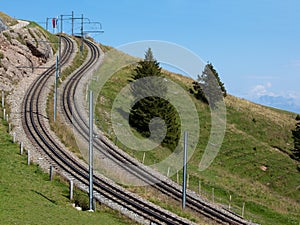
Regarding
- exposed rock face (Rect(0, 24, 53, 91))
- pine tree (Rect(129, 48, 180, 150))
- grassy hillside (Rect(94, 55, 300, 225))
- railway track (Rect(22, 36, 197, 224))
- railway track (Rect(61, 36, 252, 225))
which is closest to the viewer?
railway track (Rect(22, 36, 197, 224))

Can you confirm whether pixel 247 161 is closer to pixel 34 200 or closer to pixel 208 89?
pixel 208 89

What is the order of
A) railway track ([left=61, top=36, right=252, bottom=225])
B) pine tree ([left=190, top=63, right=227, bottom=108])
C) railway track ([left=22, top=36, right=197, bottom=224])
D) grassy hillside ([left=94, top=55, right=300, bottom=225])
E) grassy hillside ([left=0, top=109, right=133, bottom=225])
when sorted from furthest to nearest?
pine tree ([left=190, top=63, right=227, bottom=108]) → grassy hillside ([left=94, top=55, right=300, bottom=225]) → railway track ([left=61, top=36, right=252, bottom=225]) → railway track ([left=22, top=36, right=197, bottom=224]) → grassy hillside ([left=0, top=109, right=133, bottom=225])

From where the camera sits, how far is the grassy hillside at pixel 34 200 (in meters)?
19.9

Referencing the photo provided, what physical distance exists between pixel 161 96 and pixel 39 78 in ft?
65.9

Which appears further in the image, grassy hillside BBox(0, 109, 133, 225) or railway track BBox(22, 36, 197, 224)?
railway track BBox(22, 36, 197, 224)

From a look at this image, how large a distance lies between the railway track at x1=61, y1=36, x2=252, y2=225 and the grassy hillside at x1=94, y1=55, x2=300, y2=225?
255cm

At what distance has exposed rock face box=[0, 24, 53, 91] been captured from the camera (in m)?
57.3

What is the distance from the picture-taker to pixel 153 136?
51.7m

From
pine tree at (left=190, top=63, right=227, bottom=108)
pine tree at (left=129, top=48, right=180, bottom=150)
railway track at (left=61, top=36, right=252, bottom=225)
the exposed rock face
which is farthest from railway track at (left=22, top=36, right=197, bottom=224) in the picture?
pine tree at (left=190, top=63, right=227, bottom=108)

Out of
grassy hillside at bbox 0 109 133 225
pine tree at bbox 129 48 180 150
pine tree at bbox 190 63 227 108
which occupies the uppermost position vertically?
pine tree at bbox 190 63 227 108

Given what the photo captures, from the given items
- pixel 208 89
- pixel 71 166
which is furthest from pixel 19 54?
pixel 71 166

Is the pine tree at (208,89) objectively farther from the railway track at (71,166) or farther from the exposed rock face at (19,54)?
the railway track at (71,166)

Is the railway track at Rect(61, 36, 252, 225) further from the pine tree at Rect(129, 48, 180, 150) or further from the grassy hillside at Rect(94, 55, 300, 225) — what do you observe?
the pine tree at Rect(129, 48, 180, 150)

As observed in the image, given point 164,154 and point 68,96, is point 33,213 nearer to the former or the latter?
point 164,154
